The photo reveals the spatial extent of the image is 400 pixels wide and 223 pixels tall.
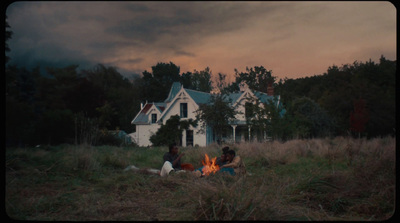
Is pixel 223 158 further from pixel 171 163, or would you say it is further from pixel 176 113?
pixel 176 113

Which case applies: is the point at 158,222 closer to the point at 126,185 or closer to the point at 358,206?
the point at 126,185

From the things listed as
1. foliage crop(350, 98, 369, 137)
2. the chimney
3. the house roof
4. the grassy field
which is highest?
the house roof

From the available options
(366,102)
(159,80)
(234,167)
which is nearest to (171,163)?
(234,167)

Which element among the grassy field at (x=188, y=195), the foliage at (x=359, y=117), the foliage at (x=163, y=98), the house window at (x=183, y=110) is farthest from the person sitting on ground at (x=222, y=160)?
the foliage at (x=359, y=117)

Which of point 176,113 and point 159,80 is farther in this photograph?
point 176,113

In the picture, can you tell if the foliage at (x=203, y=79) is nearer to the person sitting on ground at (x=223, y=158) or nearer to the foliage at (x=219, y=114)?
the foliage at (x=219, y=114)

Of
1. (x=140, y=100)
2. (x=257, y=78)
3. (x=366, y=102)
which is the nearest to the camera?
(x=257, y=78)

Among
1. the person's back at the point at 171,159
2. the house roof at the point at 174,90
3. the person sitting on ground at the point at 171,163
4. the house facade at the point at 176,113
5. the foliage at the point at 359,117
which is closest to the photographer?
the person sitting on ground at the point at 171,163

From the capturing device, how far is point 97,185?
4801 mm

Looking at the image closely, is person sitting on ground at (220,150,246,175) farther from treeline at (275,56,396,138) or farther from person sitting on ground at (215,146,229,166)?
treeline at (275,56,396,138)

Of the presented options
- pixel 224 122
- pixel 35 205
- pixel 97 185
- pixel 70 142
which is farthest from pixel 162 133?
pixel 35 205

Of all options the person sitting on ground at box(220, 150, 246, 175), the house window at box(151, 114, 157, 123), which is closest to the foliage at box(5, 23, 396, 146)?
the house window at box(151, 114, 157, 123)

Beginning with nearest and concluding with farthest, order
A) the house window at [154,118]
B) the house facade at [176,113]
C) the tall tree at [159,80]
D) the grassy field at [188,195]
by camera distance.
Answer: the grassy field at [188,195], the tall tree at [159,80], the house facade at [176,113], the house window at [154,118]

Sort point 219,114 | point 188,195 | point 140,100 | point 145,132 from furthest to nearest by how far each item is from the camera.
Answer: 1. point 145,132
2. point 140,100
3. point 219,114
4. point 188,195
